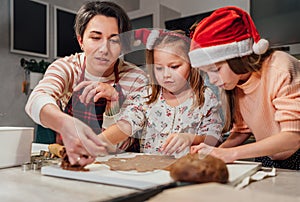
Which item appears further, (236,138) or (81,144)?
(236,138)

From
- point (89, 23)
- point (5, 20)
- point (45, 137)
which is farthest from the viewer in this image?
point (5, 20)

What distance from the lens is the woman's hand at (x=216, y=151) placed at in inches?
22.0

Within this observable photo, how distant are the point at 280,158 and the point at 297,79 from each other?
16 centimetres

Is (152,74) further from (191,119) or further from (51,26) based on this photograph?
(51,26)

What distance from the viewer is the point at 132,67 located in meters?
0.63

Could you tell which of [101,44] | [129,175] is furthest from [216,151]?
[101,44]

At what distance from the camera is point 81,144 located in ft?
1.71

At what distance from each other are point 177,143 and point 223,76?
0.51ft

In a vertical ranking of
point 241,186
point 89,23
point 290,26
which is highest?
point 290,26

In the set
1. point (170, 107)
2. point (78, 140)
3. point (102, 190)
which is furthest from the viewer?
point (170, 107)

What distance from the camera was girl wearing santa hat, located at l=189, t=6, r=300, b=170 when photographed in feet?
1.90

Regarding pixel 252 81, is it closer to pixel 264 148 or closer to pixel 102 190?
pixel 264 148

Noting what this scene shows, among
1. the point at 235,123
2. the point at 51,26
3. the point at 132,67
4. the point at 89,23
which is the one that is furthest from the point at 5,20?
the point at 235,123

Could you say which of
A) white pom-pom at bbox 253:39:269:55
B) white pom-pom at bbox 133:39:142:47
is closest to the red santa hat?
white pom-pom at bbox 253:39:269:55
